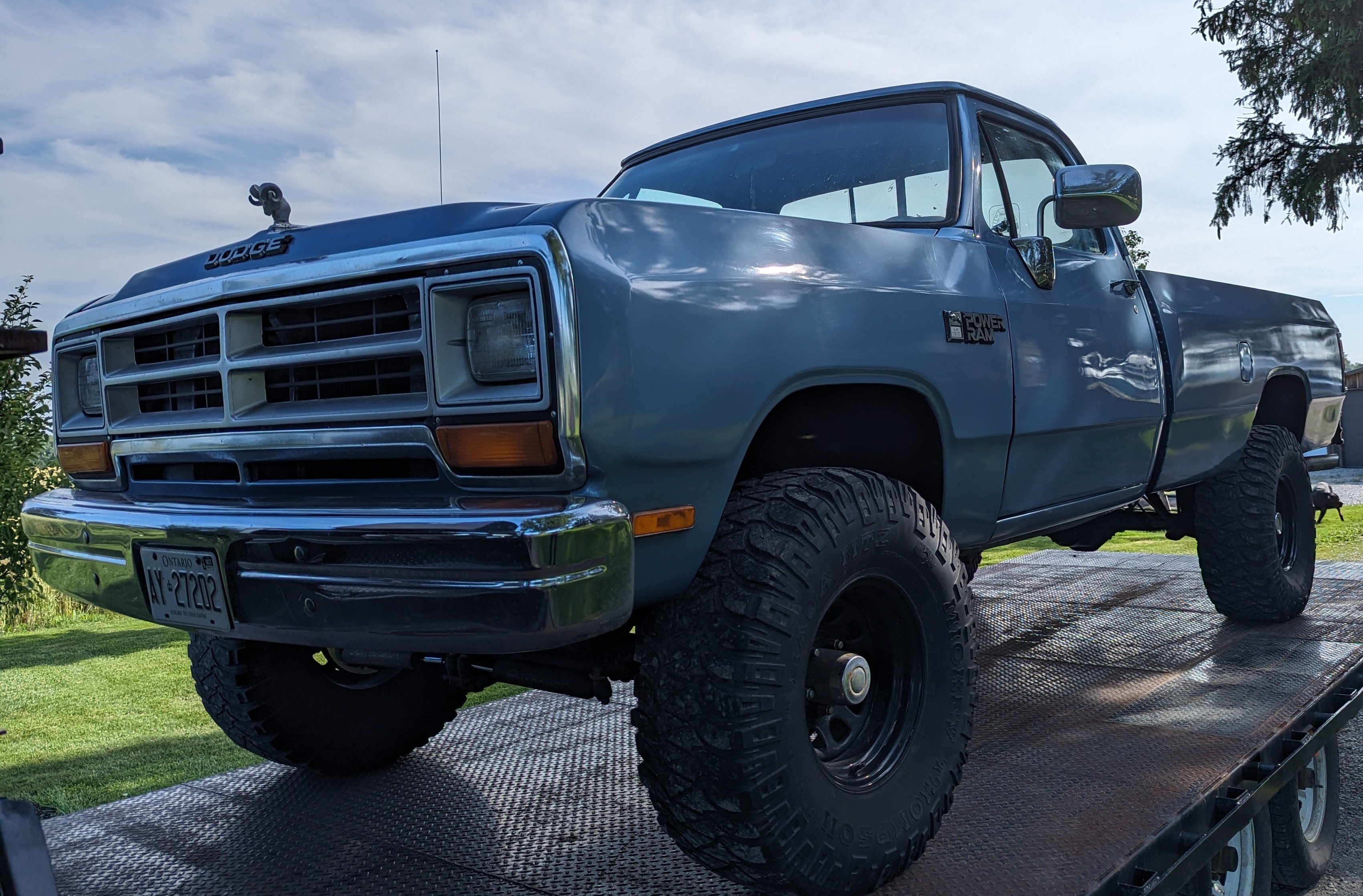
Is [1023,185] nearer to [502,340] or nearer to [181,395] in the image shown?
[502,340]

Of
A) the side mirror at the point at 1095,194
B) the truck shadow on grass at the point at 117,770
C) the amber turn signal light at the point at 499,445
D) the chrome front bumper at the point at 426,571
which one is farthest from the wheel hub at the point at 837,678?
the truck shadow on grass at the point at 117,770

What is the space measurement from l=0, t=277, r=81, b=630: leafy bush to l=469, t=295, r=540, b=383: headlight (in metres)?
6.75

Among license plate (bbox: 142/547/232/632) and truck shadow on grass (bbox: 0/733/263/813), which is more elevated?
A: license plate (bbox: 142/547/232/632)

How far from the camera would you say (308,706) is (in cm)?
289

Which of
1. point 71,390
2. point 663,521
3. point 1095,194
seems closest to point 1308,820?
point 1095,194

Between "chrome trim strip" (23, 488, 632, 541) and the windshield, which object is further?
the windshield

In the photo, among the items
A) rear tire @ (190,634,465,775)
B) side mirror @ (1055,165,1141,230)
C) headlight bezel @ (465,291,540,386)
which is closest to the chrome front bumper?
headlight bezel @ (465,291,540,386)

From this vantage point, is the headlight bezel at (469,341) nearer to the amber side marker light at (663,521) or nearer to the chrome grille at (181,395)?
the amber side marker light at (663,521)

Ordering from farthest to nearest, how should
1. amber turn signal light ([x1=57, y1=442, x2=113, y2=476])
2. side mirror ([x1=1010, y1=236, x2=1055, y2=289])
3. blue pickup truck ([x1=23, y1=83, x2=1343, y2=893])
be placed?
side mirror ([x1=1010, y1=236, x2=1055, y2=289]) < amber turn signal light ([x1=57, y1=442, x2=113, y2=476]) < blue pickup truck ([x1=23, y1=83, x2=1343, y2=893])

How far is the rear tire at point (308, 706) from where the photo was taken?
9.14 ft

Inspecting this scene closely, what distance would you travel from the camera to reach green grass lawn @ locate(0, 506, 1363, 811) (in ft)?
13.3

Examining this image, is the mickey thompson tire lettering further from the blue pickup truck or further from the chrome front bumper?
the chrome front bumper

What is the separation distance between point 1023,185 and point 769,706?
2180 millimetres

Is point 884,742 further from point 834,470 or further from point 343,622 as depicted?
point 343,622
